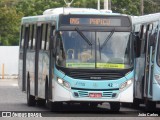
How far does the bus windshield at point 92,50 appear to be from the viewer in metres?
22.1

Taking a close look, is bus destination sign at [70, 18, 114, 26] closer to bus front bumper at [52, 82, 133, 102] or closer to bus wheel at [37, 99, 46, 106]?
bus front bumper at [52, 82, 133, 102]

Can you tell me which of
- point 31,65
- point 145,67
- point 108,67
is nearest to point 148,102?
point 145,67

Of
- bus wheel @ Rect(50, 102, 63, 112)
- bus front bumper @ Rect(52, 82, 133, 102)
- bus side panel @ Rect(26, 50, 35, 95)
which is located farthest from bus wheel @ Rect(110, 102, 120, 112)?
bus side panel @ Rect(26, 50, 35, 95)

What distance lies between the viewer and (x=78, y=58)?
870 inches

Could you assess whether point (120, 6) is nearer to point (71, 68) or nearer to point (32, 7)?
point (32, 7)

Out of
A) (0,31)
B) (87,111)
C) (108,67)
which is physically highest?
(108,67)

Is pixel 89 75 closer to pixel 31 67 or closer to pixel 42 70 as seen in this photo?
pixel 42 70

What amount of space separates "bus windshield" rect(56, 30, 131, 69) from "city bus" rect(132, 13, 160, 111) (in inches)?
26.1

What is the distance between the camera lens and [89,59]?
22172mm

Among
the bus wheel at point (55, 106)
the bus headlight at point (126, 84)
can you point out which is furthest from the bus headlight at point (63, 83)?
the bus headlight at point (126, 84)

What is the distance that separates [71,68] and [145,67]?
301 cm

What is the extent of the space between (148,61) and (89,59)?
2375 millimetres

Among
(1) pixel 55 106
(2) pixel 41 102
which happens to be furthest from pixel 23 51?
(1) pixel 55 106

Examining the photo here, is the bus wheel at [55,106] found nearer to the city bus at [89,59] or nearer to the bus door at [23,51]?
the city bus at [89,59]
